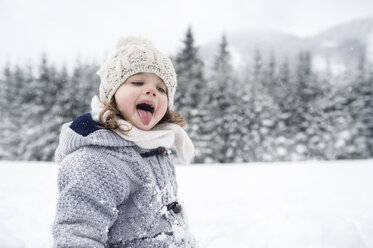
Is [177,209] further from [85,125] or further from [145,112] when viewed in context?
[85,125]

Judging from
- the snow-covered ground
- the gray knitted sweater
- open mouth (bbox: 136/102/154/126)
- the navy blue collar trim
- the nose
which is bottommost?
the snow-covered ground

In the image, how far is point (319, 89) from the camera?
1000 inches

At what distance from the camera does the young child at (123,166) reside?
3.85 feet

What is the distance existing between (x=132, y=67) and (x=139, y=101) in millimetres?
258

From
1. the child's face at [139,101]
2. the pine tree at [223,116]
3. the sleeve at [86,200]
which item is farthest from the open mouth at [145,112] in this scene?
the pine tree at [223,116]

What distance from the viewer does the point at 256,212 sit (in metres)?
3.40

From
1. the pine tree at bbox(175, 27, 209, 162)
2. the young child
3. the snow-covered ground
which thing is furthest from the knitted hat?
the pine tree at bbox(175, 27, 209, 162)

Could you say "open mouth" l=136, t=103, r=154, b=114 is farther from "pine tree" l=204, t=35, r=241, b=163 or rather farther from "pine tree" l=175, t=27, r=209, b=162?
"pine tree" l=204, t=35, r=241, b=163

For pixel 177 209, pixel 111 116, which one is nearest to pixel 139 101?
pixel 111 116

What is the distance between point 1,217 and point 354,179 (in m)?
5.75

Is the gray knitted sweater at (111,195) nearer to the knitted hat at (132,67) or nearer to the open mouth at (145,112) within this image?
the open mouth at (145,112)

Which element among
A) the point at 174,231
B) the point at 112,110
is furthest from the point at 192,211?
the point at 112,110

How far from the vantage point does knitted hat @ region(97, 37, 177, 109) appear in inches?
67.5

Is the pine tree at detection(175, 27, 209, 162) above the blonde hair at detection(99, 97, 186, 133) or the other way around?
the other way around
